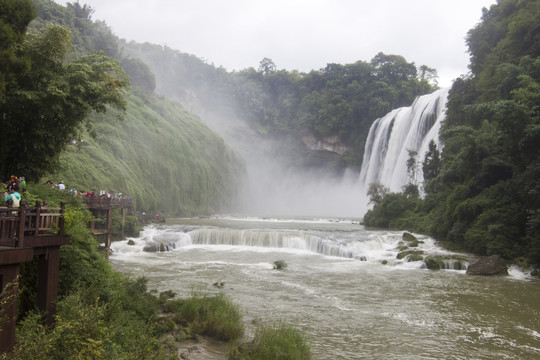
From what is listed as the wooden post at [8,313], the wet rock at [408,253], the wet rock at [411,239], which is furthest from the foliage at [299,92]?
the wooden post at [8,313]

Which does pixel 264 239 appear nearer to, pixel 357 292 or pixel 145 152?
pixel 357 292

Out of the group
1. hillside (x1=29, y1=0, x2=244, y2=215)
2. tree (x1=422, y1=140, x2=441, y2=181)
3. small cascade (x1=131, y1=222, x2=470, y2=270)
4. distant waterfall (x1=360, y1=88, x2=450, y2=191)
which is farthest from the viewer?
distant waterfall (x1=360, y1=88, x2=450, y2=191)

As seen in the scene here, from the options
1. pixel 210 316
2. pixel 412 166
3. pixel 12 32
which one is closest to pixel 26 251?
pixel 210 316

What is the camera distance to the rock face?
66.8 ft


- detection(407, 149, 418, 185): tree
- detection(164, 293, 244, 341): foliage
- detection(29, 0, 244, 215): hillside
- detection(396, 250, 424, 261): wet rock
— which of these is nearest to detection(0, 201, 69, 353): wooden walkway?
detection(164, 293, 244, 341): foliage

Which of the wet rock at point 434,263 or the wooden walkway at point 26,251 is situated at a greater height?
the wooden walkway at point 26,251

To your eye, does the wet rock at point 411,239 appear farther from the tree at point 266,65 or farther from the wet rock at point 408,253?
the tree at point 266,65

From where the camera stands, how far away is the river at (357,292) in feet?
35.5

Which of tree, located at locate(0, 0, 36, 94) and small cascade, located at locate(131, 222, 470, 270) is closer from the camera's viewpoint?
tree, located at locate(0, 0, 36, 94)

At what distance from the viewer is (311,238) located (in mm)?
29266

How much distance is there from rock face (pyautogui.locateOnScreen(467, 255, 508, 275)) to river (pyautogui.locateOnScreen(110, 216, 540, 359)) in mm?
660

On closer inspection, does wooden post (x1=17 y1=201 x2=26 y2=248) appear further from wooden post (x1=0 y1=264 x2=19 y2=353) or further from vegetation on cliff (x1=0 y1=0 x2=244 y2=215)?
vegetation on cliff (x1=0 y1=0 x2=244 y2=215)

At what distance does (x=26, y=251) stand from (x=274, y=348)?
514 centimetres

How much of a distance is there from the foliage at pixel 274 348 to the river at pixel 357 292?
0.84 meters
